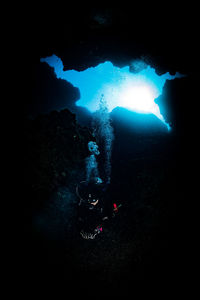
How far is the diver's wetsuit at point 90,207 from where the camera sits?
22.8ft

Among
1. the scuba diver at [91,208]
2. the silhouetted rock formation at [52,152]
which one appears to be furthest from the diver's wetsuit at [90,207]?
the silhouetted rock formation at [52,152]

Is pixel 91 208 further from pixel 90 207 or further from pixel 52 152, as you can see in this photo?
pixel 52 152

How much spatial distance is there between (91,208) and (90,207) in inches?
2.6

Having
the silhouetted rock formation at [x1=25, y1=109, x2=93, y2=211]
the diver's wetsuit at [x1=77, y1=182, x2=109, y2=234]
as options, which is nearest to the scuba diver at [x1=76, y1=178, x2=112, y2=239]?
the diver's wetsuit at [x1=77, y1=182, x2=109, y2=234]

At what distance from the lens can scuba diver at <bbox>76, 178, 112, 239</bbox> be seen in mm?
6918

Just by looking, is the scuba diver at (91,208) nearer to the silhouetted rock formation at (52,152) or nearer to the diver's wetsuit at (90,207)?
the diver's wetsuit at (90,207)

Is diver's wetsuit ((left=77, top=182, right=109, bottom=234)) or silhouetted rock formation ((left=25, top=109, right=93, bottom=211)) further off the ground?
silhouetted rock formation ((left=25, top=109, right=93, bottom=211))

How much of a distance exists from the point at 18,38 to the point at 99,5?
3315 mm

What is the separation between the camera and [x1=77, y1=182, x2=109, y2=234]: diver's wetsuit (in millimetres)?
6941

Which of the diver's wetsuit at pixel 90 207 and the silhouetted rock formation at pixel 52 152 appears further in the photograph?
the silhouetted rock formation at pixel 52 152

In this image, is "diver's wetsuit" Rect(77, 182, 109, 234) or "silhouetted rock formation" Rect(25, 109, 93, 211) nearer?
"diver's wetsuit" Rect(77, 182, 109, 234)

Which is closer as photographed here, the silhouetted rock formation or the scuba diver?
the scuba diver

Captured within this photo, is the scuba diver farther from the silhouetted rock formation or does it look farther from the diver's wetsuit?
the silhouetted rock formation

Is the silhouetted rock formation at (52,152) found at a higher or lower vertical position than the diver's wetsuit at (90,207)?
higher
